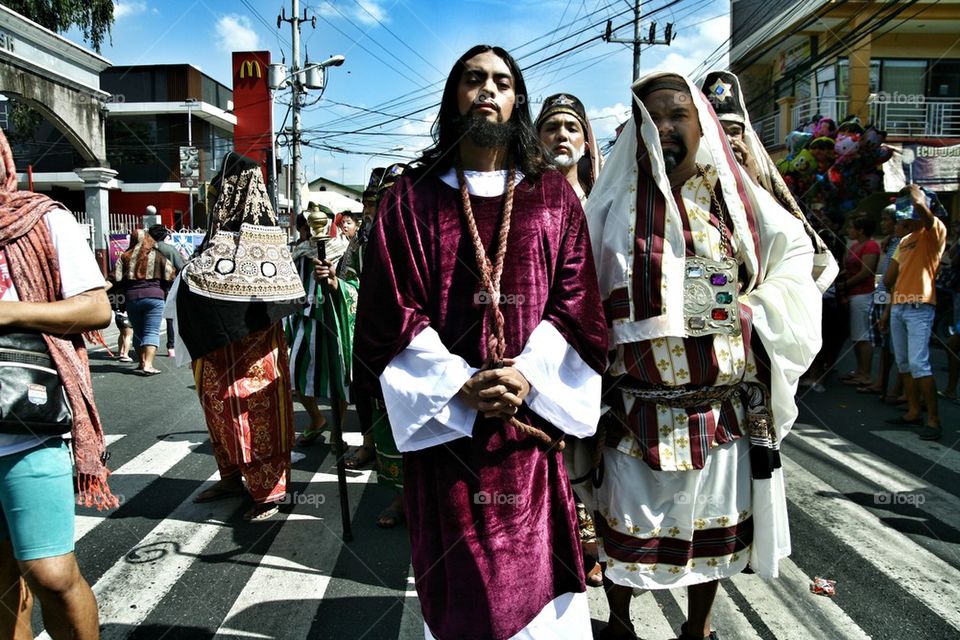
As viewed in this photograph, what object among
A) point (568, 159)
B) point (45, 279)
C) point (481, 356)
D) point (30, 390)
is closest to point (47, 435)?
point (30, 390)

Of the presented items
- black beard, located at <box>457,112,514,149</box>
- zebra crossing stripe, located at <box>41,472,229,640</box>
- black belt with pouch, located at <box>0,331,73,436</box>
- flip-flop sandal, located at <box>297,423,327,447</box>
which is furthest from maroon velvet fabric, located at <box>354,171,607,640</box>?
flip-flop sandal, located at <box>297,423,327,447</box>

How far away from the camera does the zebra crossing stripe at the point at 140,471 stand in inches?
161

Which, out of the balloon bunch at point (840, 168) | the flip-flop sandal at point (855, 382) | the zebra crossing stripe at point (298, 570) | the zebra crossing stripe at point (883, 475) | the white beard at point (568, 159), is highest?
the balloon bunch at point (840, 168)

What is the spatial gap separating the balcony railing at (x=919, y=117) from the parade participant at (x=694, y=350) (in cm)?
1758

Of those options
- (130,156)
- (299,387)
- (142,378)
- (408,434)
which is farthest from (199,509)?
(130,156)

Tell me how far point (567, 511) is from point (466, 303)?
72cm

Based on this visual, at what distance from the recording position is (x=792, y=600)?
3098mm

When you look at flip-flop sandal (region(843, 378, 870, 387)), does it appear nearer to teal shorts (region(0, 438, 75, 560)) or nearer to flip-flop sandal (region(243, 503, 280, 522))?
flip-flop sandal (region(243, 503, 280, 522))

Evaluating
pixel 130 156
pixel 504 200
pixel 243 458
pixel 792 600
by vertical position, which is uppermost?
pixel 130 156

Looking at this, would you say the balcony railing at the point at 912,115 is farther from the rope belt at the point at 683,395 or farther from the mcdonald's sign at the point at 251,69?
the mcdonald's sign at the point at 251,69

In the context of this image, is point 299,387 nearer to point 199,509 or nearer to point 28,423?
point 199,509

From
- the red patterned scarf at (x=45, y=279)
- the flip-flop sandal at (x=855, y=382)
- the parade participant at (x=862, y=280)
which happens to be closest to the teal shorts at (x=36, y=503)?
the red patterned scarf at (x=45, y=279)

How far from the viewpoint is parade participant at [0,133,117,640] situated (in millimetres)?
2059

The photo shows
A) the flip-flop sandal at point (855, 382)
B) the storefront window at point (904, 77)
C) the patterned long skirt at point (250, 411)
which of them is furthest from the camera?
the storefront window at point (904, 77)
